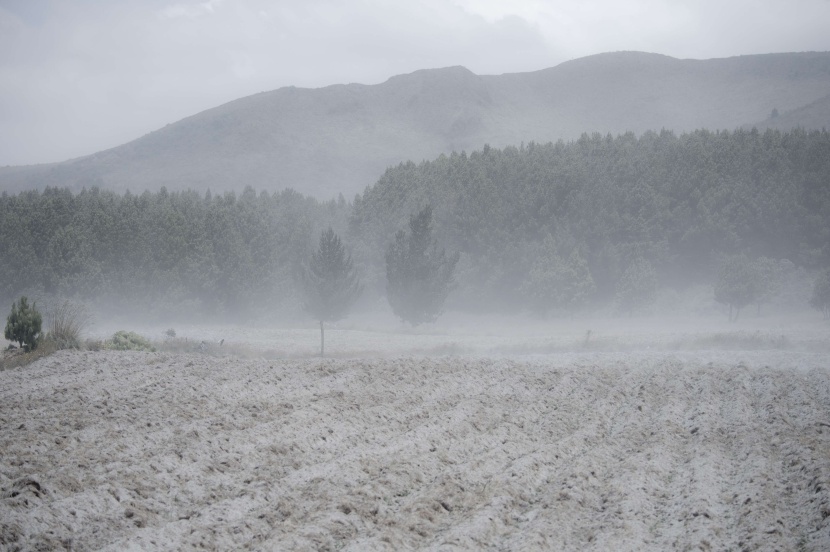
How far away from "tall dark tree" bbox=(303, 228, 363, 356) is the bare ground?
28377 millimetres

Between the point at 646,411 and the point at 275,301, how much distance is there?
45536 mm

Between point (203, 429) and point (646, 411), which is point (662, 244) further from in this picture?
point (203, 429)

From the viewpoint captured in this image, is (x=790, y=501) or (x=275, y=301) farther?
(x=275, y=301)

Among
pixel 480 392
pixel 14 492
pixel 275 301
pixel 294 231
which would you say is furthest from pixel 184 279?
pixel 14 492

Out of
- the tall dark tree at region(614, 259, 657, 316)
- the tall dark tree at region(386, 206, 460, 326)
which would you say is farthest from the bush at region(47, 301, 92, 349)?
the tall dark tree at region(614, 259, 657, 316)

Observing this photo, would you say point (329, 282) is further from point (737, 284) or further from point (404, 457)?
point (404, 457)

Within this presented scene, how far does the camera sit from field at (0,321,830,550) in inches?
270

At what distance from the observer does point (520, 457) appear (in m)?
9.52

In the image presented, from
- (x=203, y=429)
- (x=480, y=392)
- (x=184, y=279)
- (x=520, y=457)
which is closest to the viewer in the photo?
(x=520, y=457)

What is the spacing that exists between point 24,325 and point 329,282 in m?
26.5

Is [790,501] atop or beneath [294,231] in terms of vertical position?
beneath

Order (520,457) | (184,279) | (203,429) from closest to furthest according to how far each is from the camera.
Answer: (520,457), (203,429), (184,279)

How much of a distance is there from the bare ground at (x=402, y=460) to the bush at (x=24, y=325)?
9.08 feet

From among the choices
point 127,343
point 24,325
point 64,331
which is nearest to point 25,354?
point 24,325
